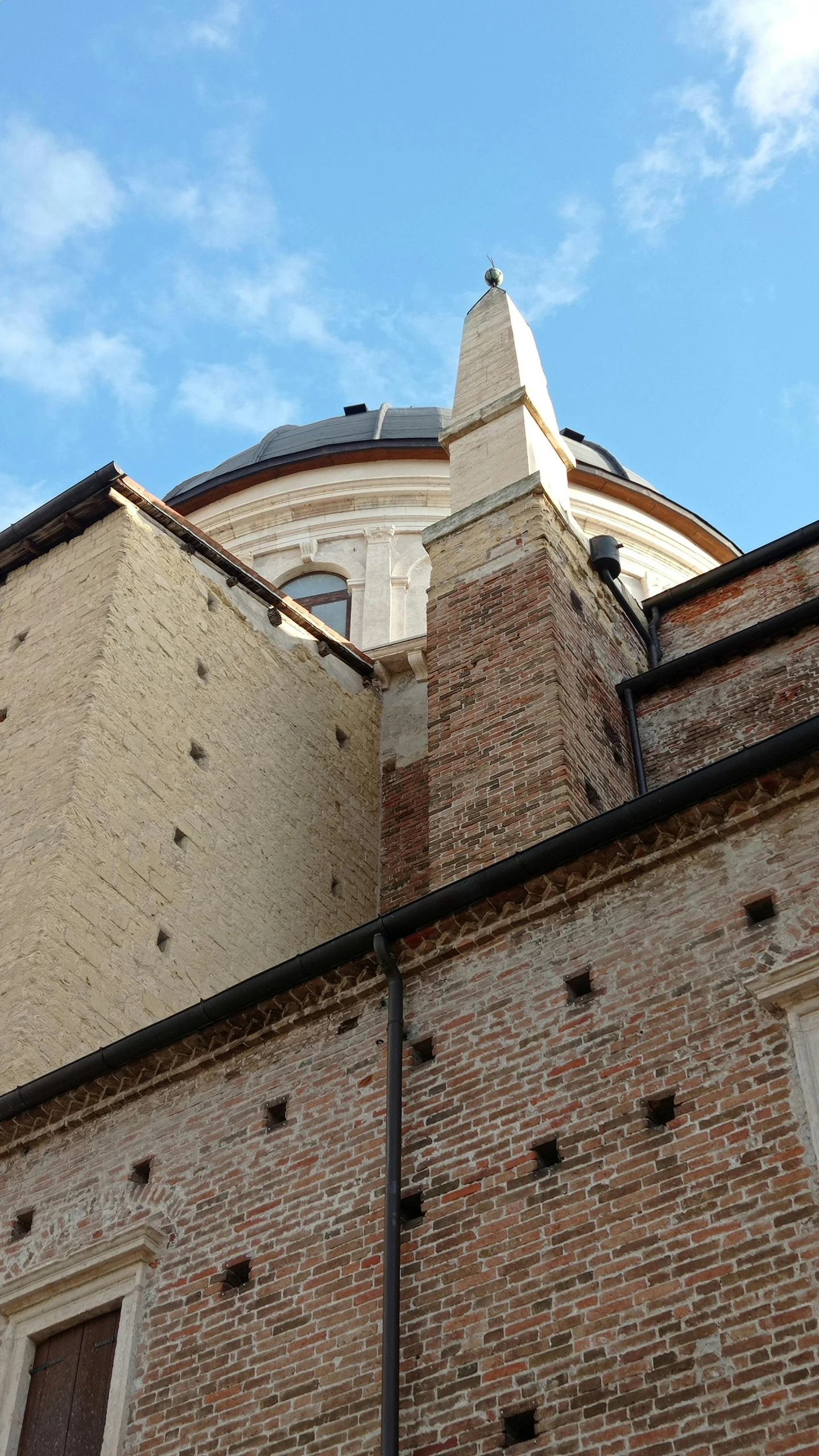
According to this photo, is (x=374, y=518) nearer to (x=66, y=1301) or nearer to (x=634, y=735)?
(x=634, y=735)

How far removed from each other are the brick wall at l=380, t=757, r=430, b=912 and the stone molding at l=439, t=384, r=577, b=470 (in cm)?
350

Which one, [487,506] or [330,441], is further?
[330,441]

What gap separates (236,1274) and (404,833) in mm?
9103

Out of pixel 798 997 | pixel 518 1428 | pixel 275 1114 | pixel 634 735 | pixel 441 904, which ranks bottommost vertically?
pixel 518 1428

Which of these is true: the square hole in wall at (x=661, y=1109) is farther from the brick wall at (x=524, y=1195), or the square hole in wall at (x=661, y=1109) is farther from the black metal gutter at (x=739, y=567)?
the black metal gutter at (x=739, y=567)

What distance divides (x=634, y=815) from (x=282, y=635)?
31.3 feet

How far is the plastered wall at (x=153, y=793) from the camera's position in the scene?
14.0 metres

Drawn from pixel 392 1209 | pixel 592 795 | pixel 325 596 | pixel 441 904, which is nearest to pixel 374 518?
pixel 325 596

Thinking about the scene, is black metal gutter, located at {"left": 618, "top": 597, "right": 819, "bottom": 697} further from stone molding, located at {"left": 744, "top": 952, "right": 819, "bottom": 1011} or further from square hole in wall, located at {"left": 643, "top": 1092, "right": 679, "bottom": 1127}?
square hole in wall, located at {"left": 643, "top": 1092, "right": 679, "bottom": 1127}

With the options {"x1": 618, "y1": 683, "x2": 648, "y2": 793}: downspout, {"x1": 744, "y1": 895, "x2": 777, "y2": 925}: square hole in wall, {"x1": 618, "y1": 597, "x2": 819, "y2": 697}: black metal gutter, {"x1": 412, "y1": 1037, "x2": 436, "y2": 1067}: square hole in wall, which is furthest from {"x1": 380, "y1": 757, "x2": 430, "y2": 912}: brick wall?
{"x1": 744, "y1": 895, "x2": 777, "y2": 925}: square hole in wall

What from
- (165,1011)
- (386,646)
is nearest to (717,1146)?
(165,1011)

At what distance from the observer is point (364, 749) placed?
19.5m

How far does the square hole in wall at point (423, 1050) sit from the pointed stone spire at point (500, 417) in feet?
26.6

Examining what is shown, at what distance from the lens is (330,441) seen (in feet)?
93.3
